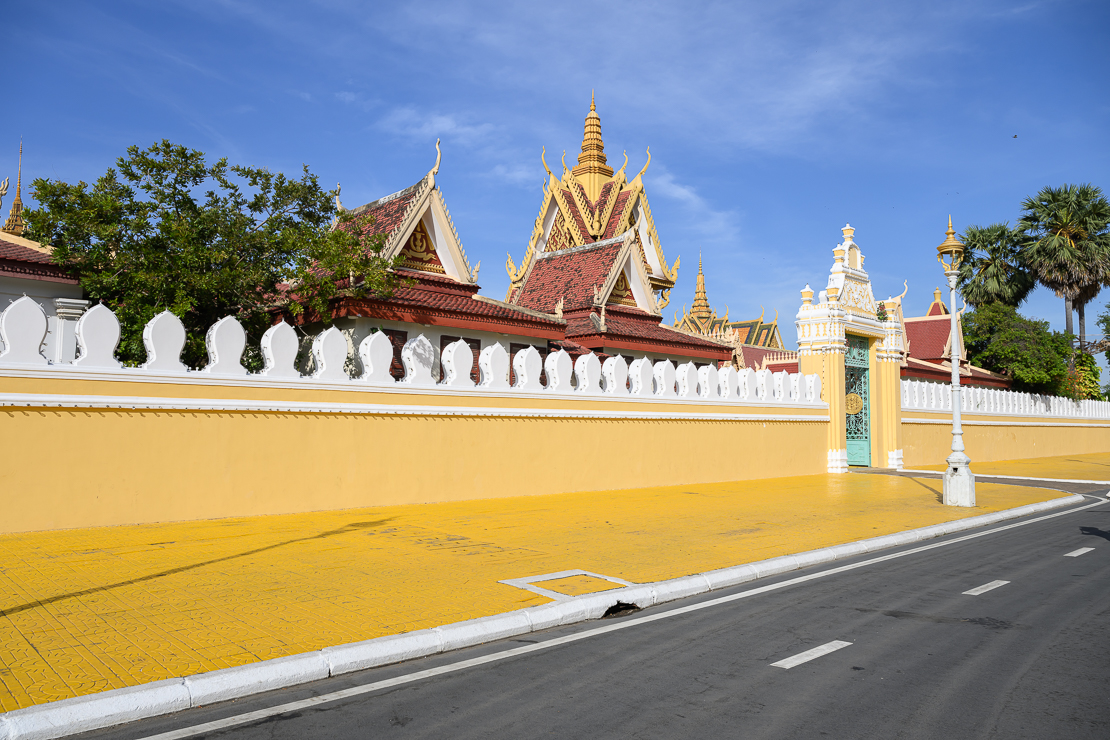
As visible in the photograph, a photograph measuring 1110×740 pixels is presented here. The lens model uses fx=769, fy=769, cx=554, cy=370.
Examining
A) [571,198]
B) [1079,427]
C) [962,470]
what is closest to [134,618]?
[962,470]

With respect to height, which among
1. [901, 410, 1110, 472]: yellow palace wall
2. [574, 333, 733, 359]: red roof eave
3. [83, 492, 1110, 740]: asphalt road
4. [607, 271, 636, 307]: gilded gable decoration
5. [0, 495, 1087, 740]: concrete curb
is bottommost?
[83, 492, 1110, 740]: asphalt road

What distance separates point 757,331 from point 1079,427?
28.1 m

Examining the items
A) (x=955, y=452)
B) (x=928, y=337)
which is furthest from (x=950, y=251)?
(x=928, y=337)

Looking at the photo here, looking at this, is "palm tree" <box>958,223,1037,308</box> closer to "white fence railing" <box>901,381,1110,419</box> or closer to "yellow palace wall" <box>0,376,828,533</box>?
"white fence railing" <box>901,381,1110,419</box>

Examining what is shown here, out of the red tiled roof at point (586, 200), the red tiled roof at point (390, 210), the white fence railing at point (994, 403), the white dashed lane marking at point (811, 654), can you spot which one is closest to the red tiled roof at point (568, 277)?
the red tiled roof at point (586, 200)

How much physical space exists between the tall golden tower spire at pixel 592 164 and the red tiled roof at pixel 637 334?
1019 centimetres

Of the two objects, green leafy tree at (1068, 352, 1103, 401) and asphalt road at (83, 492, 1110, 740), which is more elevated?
green leafy tree at (1068, 352, 1103, 401)

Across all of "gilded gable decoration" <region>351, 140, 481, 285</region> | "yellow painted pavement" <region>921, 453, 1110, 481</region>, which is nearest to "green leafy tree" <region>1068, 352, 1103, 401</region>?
"yellow painted pavement" <region>921, 453, 1110, 481</region>

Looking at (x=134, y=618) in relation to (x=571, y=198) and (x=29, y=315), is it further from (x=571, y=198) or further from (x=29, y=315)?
(x=571, y=198)

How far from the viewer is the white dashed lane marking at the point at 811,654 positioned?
474cm

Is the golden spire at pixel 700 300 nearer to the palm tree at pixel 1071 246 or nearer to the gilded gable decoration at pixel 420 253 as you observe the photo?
the palm tree at pixel 1071 246

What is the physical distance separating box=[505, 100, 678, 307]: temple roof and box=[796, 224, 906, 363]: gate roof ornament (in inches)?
309

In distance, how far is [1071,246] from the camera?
38094 mm

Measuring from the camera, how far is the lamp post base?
13180mm
